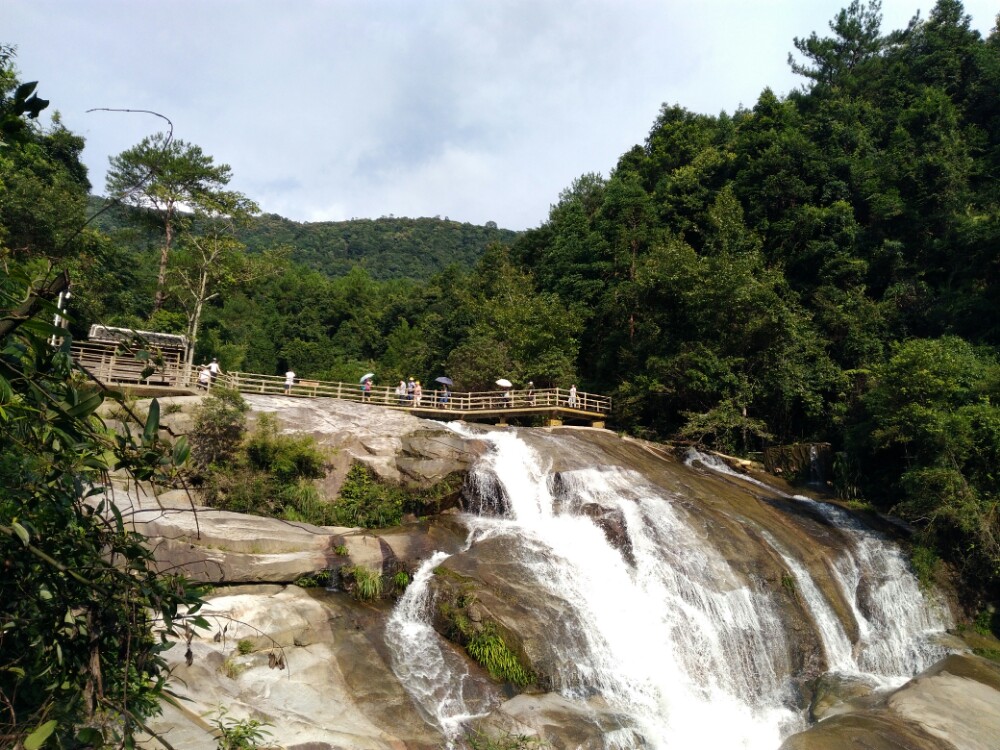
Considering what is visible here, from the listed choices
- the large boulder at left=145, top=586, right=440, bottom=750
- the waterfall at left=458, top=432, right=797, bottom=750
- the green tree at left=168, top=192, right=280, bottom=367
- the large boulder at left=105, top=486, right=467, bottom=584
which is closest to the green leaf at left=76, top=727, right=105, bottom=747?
the large boulder at left=145, top=586, right=440, bottom=750

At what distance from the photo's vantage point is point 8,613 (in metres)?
2.68

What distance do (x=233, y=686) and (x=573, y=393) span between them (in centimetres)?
1979

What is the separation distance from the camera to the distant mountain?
429 feet

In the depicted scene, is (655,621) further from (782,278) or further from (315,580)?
(782,278)

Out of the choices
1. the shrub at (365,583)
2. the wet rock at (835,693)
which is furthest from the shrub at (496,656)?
the wet rock at (835,693)

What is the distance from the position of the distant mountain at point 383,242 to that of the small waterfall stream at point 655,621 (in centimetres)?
10881

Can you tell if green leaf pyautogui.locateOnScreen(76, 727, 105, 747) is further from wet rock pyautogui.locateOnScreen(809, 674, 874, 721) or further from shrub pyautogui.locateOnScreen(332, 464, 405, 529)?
shrub pyautogui.locateOnScreen(332, 464, 405, 529)

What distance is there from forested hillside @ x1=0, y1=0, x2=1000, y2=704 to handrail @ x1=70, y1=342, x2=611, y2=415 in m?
1.79

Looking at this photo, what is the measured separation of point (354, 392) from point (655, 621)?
1483 centimetres

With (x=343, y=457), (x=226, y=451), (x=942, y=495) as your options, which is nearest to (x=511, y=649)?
(x=343, y=457)

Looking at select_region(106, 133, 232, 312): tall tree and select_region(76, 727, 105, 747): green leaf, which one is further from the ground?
select_region(106, 133, 232, 312): tall tree

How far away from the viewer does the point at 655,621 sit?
13.6 metres

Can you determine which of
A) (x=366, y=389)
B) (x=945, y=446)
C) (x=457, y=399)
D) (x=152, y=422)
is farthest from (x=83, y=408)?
(x=457, y=399)

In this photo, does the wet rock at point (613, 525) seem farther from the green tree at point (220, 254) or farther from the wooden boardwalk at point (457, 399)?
the green tree at point (220, 254)
